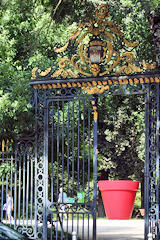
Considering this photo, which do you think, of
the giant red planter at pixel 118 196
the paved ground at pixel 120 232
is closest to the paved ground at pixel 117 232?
the paved ground at pixel 120 232

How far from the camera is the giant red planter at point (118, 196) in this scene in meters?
10.9

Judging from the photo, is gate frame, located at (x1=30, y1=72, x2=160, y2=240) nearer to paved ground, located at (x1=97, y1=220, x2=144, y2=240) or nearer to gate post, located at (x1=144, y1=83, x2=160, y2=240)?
gate post, located at (x1=144, y1=83, x2=160, y2=240)

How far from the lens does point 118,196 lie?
11.0m

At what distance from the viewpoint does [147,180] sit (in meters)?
10.9

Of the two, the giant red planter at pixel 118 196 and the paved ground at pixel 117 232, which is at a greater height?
the giant red planter at pixel 118 196

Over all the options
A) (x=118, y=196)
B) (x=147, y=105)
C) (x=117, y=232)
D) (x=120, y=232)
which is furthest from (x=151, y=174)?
(x=117, y=232)

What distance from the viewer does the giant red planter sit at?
1092cm

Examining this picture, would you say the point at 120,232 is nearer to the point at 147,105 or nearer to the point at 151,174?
the point at 151,174

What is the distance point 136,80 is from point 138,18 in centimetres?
786

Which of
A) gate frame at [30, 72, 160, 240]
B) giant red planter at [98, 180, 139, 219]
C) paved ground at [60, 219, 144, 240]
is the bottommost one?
paved ground at [60, 219, 144, 240]

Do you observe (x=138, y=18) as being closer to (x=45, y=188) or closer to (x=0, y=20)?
(x=0, y=20)

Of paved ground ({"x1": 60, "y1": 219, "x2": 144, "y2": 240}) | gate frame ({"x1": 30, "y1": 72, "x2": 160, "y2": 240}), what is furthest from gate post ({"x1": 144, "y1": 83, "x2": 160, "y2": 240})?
paved ground ({"x1": 60, "y1": 219, "x2": 144, "y2": 240})

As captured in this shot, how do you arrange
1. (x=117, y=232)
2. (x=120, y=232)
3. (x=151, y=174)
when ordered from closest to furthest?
(x=151, y=174) → (x=120, y=232) → (x=117, y=232)

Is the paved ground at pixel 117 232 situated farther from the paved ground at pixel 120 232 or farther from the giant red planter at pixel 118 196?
the giant red planter at pixel 118 196
